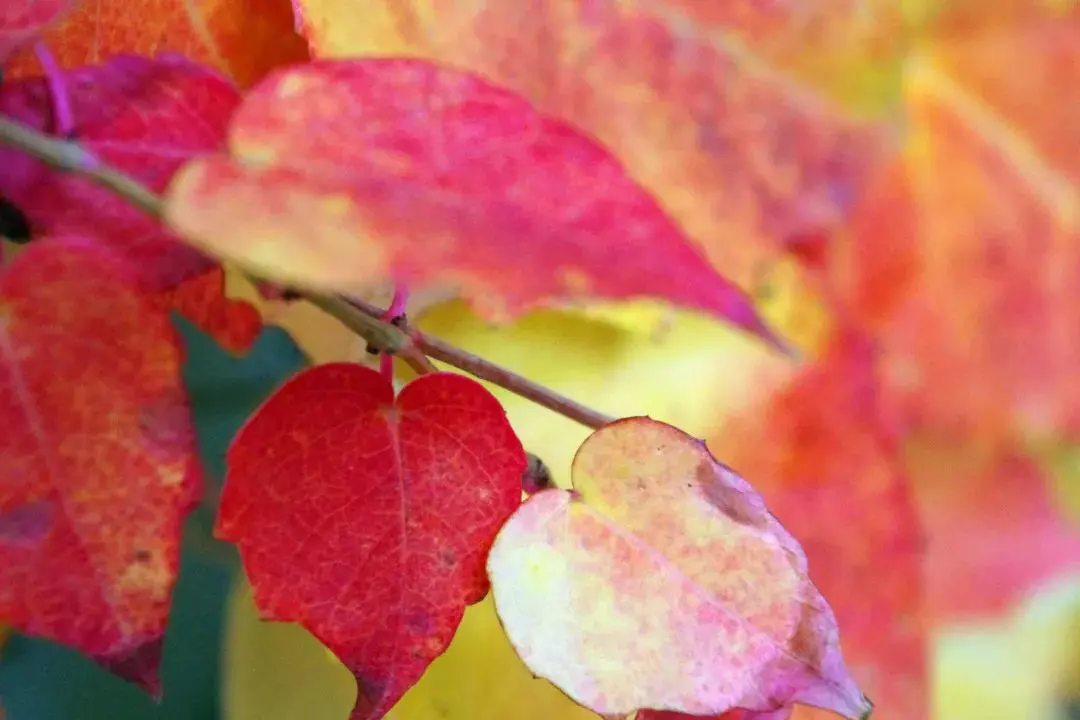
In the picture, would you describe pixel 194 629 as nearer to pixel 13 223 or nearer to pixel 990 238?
pixel 13 223

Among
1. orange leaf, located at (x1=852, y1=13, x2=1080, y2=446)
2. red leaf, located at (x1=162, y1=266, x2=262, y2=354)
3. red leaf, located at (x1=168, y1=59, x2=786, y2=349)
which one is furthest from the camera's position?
orange leaf, located at (x1=852, y1=13, x2=1080, y2=446)

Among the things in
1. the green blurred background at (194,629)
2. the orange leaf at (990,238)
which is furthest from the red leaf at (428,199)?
the orange leaf at (990,238)

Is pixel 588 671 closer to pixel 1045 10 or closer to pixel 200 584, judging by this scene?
pixel 200 584

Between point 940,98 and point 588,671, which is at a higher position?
point 940,98

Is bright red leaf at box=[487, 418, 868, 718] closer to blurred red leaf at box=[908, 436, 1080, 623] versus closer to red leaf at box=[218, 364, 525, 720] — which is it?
red leaf at box=[218, 364, 525, 720]

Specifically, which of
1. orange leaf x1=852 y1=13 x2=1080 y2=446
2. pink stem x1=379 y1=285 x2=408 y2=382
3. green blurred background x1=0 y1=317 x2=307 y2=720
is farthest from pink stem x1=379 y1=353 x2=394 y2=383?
orange leaf x1=852 y1=13 x2=1080 y2=446

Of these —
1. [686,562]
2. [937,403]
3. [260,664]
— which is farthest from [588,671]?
[937,403]

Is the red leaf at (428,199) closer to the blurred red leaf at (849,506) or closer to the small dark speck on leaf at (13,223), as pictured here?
the small dark speck on leaf at (13,223)
